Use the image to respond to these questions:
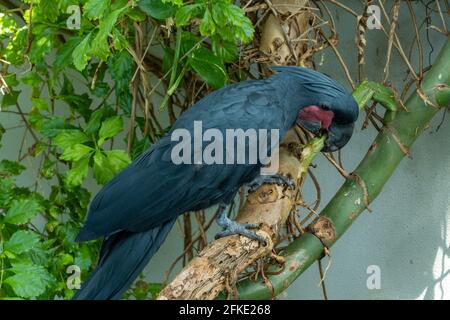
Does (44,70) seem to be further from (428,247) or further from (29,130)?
(428,247)

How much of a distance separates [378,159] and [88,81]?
32.9 inches

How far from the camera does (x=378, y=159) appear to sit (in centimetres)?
146

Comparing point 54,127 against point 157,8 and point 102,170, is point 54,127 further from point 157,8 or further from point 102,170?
point 157,8

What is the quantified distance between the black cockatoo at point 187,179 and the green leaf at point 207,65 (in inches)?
2.2

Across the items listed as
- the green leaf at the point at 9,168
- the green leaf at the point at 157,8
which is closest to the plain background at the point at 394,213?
the green leaf at the point at 9,168

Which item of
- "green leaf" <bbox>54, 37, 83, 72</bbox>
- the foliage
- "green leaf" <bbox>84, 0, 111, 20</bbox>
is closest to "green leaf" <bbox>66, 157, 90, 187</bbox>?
the foliage

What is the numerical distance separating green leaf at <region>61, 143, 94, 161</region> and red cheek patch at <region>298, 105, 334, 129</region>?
0.49 m

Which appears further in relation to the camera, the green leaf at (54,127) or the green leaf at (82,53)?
the green leaf at (54,127)

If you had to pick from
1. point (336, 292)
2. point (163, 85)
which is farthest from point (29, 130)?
point (336, 292)

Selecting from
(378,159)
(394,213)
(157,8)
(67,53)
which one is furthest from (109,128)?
A: (394,213)

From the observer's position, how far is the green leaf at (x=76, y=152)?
1.42 metres

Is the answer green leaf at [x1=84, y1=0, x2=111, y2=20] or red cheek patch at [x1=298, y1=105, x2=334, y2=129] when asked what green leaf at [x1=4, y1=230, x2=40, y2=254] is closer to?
green leaf at [x1=84, y1=0, x2=111, y2=20]

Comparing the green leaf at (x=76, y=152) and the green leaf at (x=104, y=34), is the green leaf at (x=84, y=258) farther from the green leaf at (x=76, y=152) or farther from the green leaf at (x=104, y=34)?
the green leaf at (x=104, y=34)

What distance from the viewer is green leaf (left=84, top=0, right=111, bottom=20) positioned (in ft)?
4.13
